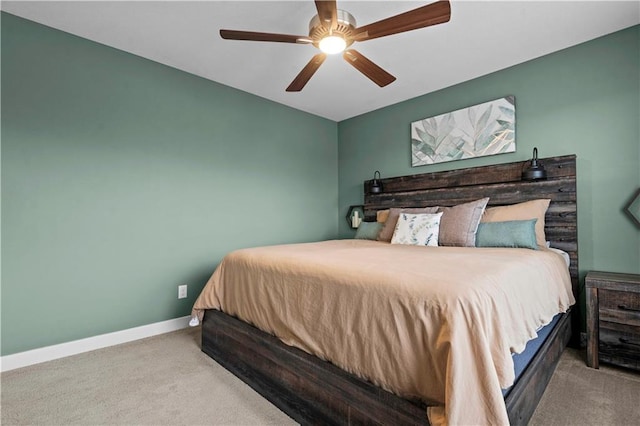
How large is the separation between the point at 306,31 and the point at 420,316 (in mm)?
2295

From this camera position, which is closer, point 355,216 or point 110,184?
point 110,184

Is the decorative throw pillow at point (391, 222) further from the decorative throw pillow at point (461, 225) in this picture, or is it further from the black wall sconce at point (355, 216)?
the black wall sconce at point (355, 216)

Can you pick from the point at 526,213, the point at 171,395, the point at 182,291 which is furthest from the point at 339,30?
the point at 182,291

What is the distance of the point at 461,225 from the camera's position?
8.82 feet

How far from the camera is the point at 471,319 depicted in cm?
110

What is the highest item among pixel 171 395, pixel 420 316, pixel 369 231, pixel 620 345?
pixel 369 231

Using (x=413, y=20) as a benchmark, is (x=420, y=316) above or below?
below

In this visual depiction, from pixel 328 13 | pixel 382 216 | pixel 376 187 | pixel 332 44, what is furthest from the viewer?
pixel 376 187

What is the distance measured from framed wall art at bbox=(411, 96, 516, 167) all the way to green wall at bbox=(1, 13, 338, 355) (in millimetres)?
1936

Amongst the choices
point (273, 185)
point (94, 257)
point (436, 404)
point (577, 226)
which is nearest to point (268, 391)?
point (436, 404)

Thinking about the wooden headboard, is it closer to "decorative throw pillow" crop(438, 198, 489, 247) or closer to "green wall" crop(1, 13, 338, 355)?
"decorative throw pillow" crop(438, 198, 489, 247)

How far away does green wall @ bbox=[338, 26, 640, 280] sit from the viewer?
7.84 ft

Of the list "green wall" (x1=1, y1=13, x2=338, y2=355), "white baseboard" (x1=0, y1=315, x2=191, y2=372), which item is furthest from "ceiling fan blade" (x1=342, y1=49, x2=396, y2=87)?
"white baseboard" (x1=0, y1=315, x2=191, y2=372)

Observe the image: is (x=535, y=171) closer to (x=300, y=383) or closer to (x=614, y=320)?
(x=614, y=320)
